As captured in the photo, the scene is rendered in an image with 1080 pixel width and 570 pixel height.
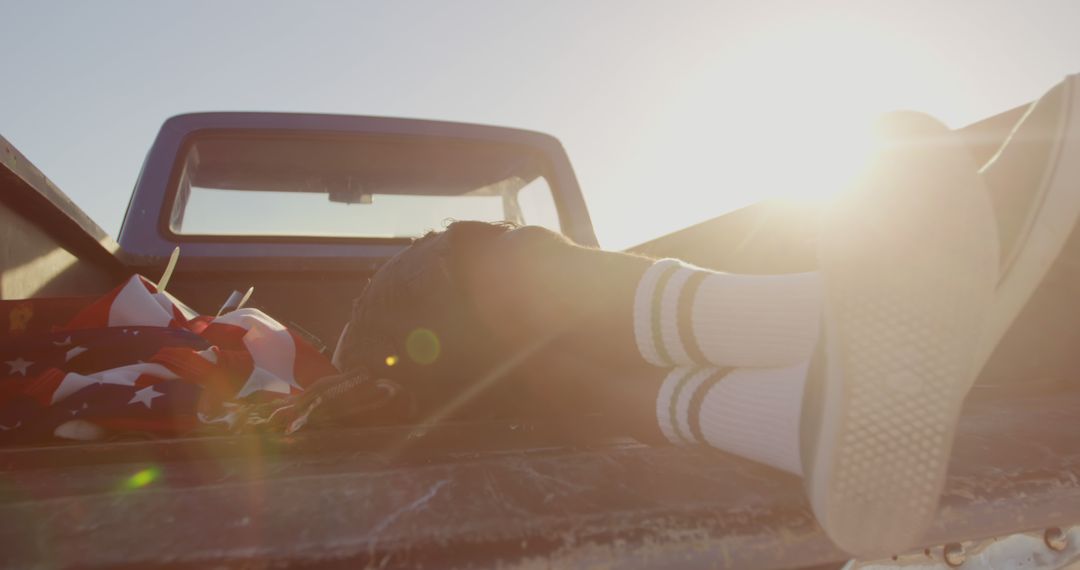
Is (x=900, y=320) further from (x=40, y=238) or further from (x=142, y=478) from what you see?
(x=40, y=238)

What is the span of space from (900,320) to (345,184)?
2426mm

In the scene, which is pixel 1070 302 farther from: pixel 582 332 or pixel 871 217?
pixel 582 332

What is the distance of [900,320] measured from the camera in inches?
28.2

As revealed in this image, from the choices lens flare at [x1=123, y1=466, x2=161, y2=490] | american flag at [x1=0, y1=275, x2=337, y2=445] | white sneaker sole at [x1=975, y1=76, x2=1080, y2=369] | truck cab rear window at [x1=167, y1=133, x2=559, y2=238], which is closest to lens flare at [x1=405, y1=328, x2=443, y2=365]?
american flag at [x1=0, y1=275, x2=337, y2=445]

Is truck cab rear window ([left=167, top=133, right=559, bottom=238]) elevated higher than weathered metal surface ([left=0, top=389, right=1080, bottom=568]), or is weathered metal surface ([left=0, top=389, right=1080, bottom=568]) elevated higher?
truck cab rear window ([left=167, top=133, right=559, bottom=238])

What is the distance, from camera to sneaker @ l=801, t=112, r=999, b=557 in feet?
2.22

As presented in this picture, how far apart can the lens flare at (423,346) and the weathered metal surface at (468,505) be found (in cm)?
51

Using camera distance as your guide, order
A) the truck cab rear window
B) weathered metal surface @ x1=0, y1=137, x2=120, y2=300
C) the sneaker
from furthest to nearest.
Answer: the truck cab rear window < weathered metal surface @ x1=0, y1=137, x2=120, y2=300 < the sneaker

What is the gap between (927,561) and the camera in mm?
676

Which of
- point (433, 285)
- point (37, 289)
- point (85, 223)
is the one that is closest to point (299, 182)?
point (85, 223)

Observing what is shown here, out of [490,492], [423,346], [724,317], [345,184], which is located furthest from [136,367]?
[345,184]

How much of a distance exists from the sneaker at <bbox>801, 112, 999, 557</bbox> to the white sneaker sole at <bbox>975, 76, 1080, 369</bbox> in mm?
70

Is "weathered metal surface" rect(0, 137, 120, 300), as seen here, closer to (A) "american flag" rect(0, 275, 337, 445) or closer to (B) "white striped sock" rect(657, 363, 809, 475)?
(A) "american flag" rect(0, 275, 337, 445)

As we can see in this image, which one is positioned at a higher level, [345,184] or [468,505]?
[345,184]
